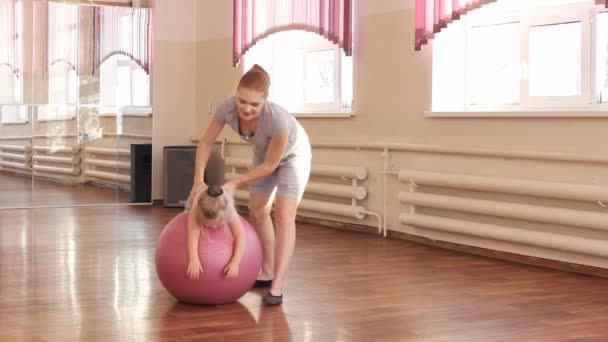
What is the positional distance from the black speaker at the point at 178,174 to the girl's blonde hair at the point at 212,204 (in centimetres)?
445

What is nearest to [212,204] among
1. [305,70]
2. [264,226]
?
[264,226]

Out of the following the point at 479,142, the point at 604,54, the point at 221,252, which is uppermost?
the point at 604,54

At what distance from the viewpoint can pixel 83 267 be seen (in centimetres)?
447

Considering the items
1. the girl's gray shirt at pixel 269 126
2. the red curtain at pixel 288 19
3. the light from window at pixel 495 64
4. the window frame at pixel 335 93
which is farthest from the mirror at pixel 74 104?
the girl's gray shirt at pixel 269 126

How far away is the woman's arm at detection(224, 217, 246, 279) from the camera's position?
336cm

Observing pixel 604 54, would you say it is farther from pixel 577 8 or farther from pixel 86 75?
pixel 86 75

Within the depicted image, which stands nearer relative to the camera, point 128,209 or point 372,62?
point 372,62

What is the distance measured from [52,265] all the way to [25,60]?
3.53 metres

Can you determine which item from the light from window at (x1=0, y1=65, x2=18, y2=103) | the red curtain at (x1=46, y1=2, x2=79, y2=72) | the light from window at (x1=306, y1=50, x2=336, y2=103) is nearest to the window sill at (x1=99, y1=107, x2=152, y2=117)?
the red curtain at (x1=46, y1=2, x2=79, y2=72)

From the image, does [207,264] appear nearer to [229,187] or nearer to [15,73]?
[229,187]

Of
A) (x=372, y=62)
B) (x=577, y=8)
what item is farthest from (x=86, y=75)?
(x=577, y=8)

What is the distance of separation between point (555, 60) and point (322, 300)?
7.21 feet

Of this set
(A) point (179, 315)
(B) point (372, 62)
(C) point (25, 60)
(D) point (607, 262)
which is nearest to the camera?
(A) point (179, 315)

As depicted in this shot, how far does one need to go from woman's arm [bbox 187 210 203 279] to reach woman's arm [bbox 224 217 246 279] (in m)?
0.11
